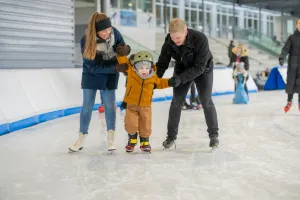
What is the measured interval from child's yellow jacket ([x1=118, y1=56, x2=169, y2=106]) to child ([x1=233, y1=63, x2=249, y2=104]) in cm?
497

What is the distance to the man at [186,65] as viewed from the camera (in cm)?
327

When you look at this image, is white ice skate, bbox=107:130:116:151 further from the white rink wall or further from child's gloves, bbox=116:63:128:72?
the white rink wall

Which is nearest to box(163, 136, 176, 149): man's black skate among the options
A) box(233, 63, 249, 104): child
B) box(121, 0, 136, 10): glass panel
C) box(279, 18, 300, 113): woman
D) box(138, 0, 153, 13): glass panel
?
box(279, 18, 300, 113): woman

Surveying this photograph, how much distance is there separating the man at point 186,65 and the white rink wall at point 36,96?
1.96 m

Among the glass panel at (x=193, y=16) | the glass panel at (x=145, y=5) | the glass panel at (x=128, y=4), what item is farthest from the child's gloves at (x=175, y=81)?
the glass panel at (x=193, y=16)

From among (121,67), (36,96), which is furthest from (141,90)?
(36,96)

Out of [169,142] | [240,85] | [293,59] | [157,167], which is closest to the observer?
[157,167]

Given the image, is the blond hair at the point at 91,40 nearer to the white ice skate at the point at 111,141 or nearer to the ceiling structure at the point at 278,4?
the white ice skate at the point at 111,141

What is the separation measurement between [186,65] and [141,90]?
16.7 inches

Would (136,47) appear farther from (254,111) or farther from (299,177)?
(299,177)

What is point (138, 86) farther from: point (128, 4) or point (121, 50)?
point (128, 4)

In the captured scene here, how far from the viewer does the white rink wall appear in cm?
475

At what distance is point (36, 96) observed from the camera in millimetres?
5434

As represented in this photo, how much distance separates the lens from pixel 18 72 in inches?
209
